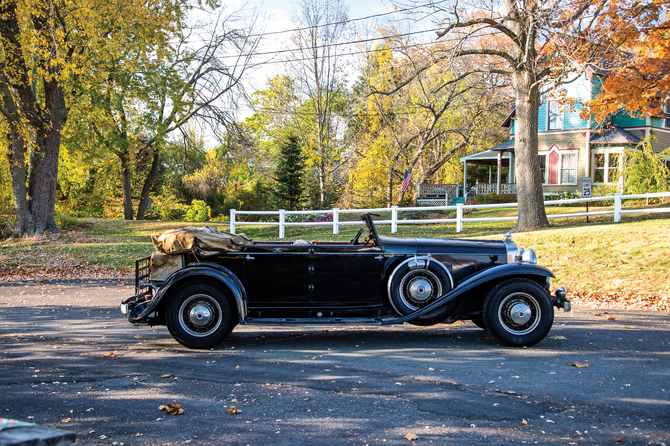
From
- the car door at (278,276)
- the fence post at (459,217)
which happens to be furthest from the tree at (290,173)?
the car door at (278,276)

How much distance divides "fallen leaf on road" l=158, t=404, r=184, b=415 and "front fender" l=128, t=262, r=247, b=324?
1852 mm

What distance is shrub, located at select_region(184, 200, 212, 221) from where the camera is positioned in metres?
36.8

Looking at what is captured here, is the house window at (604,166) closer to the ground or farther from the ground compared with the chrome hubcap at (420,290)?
farther from the ground

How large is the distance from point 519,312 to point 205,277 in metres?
3.69

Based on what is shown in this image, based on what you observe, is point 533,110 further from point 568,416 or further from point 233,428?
point 233,428

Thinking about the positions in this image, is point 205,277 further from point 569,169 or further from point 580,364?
point 569,169

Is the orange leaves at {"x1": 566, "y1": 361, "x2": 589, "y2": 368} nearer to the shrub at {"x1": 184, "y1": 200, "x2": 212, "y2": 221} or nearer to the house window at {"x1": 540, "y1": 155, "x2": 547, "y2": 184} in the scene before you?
the house window at {"x1": 540, "y1": 155, "x2": 547, "y2": 184}

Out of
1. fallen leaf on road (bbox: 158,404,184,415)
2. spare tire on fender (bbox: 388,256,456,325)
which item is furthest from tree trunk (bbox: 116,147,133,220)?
fallen leaf on road (bbox: 158,404,184,415)

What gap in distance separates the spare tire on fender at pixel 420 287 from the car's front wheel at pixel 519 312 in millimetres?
494

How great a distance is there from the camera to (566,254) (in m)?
12.0

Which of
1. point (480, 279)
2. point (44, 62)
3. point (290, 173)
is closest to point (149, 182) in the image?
point (290, 173)

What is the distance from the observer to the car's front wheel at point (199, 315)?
5.94 meters

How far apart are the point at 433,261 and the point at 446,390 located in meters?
1.97

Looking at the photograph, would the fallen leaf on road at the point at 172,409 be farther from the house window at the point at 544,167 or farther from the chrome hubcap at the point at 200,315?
the house window at the point at 544,167
